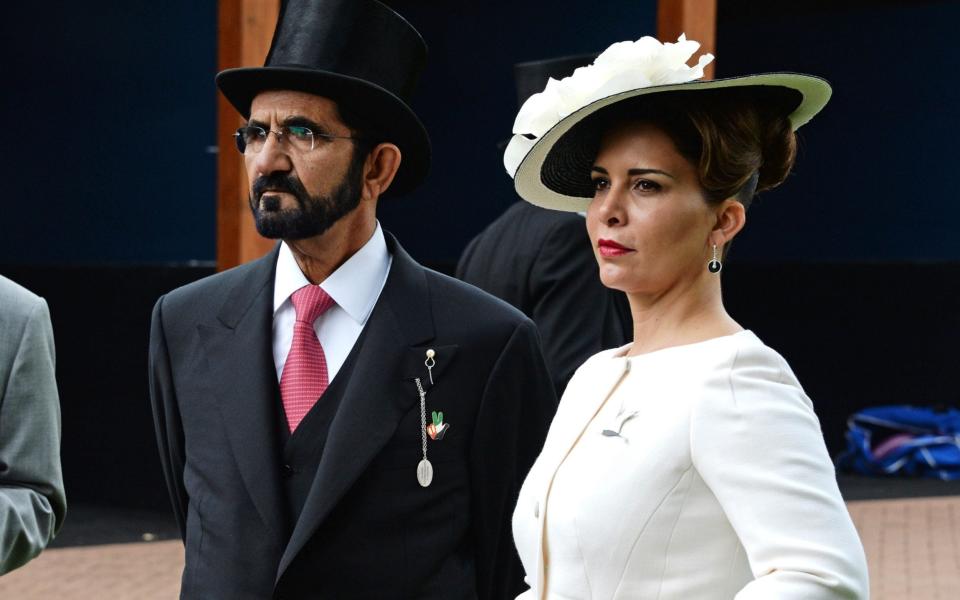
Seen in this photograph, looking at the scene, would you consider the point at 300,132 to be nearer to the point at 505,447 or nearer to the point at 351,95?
the point at 351,95

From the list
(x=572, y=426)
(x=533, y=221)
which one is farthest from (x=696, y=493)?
(x=533, y=221)

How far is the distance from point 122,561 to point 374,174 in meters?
4.98

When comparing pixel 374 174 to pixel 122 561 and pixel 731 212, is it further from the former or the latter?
pixel 122 561

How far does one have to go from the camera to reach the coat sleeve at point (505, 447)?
9.57ft

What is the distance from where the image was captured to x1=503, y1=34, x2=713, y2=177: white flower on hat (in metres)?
2.22

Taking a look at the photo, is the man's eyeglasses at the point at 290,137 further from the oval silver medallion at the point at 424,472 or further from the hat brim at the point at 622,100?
the oval silver medallion at the point at 424,472

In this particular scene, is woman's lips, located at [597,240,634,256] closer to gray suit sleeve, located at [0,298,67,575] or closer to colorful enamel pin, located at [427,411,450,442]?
colorful enamel pin, located at [427,411,450,442]

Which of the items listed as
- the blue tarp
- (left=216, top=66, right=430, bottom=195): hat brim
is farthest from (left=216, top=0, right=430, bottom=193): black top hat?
the blue tarp

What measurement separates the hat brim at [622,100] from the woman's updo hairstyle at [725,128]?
0.07 feet

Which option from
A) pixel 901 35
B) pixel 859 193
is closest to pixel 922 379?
pixel 859 193

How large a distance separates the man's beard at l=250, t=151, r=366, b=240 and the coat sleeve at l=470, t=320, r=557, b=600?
0.42 metres

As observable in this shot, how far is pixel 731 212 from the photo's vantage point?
2.24m

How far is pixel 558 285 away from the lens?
15.7 ft

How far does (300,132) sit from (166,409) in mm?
608
